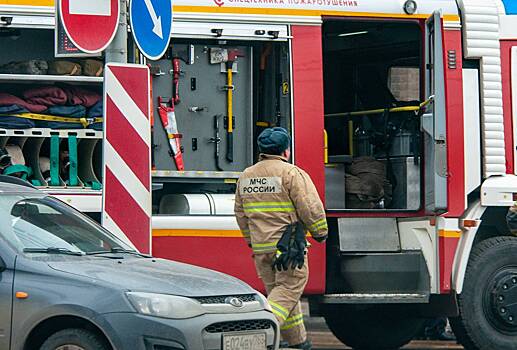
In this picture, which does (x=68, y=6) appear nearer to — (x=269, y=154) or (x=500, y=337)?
(x=269, y=154)

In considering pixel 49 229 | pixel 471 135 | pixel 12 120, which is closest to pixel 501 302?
pixel 471 135

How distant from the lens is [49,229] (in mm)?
7754

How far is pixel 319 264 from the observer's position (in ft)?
32.9

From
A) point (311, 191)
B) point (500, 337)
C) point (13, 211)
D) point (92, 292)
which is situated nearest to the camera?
point (92, 292)

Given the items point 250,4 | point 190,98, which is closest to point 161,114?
point 190,98

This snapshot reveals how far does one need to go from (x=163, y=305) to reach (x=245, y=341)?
0.63 metres

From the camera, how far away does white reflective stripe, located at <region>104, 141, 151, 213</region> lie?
29.5 ft

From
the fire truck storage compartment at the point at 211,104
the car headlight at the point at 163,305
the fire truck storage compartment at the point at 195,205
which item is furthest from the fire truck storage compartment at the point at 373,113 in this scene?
the car headlight at the point at 163,305

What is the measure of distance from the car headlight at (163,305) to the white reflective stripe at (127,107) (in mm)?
2216

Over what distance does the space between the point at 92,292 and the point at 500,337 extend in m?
4.45

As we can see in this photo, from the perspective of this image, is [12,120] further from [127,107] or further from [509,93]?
[509,93]

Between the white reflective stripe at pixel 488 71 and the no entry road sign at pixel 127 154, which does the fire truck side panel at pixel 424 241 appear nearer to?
the white reflective stripe at pixel 488 71

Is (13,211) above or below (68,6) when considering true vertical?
below

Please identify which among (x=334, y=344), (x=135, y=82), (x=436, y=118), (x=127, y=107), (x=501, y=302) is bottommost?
(x=334, y=344)
